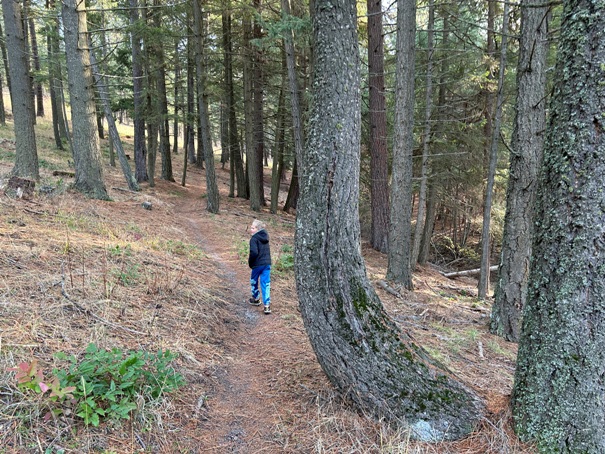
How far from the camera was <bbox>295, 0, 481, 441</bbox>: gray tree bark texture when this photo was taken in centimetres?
282

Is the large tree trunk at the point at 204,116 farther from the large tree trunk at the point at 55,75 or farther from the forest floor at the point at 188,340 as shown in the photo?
the large tree trunk at the point at 55,75

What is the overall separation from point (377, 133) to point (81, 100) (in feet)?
28.1

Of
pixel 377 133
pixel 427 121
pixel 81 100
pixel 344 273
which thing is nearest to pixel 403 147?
pixel 427 121

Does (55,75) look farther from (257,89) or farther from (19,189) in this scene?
(19,189)

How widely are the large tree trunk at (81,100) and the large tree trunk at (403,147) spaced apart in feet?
25.7

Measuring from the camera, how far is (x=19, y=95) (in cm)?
873

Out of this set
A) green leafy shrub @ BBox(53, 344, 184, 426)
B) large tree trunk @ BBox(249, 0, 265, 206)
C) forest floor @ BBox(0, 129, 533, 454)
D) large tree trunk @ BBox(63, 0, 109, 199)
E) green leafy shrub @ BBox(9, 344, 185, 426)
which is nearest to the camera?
green leafy shrub @ BBox(9, 344, 185, 426)

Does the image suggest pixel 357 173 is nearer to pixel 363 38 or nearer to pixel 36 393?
pixel 36 393

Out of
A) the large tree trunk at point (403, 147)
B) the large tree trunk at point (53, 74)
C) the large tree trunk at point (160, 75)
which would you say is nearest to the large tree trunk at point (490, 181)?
the large tree trunk at point (403, 147)

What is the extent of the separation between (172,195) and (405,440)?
16.4 m

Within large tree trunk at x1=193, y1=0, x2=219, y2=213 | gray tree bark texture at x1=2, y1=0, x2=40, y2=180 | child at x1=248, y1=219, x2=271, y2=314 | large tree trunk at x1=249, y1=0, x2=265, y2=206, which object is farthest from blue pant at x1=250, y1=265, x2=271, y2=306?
large tree trunk at x1=249, y1=0, x2=265, y2=206

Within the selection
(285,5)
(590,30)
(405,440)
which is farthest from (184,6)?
(405,440)

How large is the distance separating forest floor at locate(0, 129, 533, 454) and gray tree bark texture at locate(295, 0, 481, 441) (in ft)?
0.89

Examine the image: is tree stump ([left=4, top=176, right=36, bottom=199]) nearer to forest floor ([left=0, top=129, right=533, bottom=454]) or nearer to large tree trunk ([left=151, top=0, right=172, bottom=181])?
forest floor ([left=0, top=129, right=533, bottom=454])
